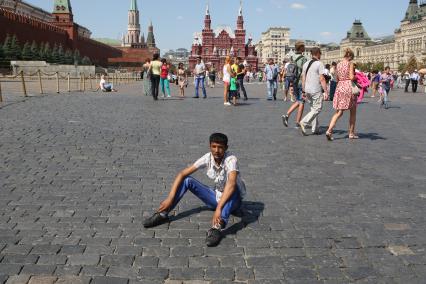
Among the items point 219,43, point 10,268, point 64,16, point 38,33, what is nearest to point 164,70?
point 10,268

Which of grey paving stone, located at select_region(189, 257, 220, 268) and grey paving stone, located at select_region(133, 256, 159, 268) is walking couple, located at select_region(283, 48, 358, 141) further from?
grey paving stone, located at select_region(133, 256, 159, 268)

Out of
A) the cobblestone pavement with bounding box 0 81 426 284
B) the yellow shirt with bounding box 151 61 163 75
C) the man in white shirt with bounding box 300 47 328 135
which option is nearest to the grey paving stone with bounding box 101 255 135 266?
the cobblestone pavement with bounding box 0 81 426 284

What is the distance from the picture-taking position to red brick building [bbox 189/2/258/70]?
119875 millimetres

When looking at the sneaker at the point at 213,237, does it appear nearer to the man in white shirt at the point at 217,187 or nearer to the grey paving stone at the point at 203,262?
the man in white shirt at the point at 217,187

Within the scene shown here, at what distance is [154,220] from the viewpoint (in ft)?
13.8

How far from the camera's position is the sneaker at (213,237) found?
12.4 ft

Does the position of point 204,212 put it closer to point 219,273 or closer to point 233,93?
point 219,273

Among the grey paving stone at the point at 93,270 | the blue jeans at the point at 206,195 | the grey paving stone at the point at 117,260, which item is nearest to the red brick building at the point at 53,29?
the blue jeans at the point at 206,195

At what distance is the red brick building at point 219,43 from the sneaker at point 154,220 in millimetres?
115994

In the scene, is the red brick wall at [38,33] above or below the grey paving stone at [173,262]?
above

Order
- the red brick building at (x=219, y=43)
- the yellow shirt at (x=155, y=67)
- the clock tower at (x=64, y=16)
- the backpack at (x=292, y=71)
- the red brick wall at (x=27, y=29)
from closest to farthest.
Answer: the backpack at (x=292, y=71) < the yellow shirt at (x=155, y=67) < the red brick wall at (x=27, y=29) < the clock tower at (x=64, y=16) < the red brick building at (x=219, y=43)

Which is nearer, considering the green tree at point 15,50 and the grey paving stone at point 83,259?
the grey paving stone at point 83,259

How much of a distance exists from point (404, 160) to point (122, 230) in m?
4.74

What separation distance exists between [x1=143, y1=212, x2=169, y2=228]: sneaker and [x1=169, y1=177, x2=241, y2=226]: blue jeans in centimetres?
13
